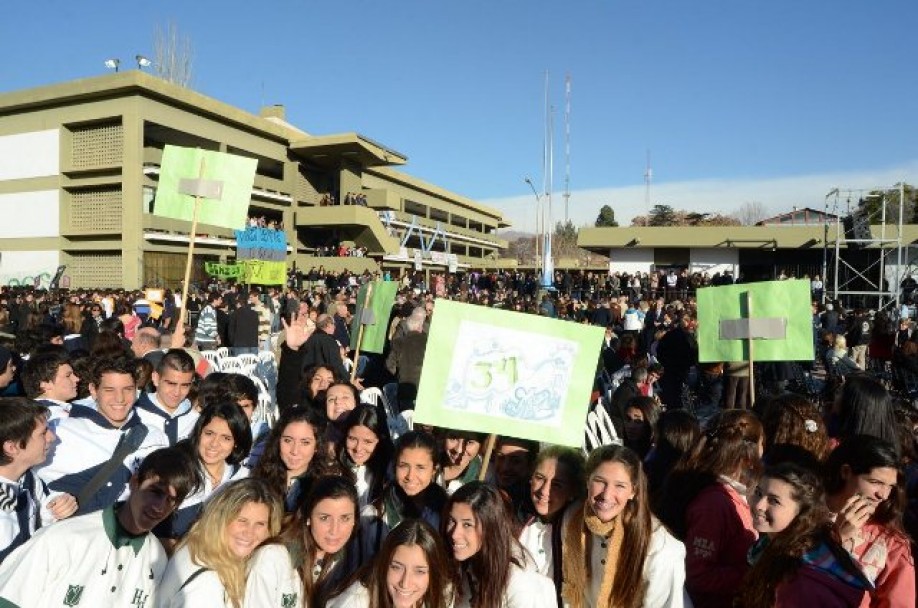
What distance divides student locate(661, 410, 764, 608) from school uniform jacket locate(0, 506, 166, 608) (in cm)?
249

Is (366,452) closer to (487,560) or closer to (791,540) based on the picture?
(487,560)

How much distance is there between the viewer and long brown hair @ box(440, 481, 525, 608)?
2805 millimetres

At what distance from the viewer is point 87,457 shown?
3736mm

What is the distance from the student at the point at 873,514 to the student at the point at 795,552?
18 centimetres

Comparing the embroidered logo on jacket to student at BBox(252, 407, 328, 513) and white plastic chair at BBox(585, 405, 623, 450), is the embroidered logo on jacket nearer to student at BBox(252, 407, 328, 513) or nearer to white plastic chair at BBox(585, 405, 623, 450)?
student at BBox(252, 407, 328, 513)

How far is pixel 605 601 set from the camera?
115 inches

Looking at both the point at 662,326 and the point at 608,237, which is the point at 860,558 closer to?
the point at 662,326

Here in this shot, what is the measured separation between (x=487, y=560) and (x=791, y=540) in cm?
127

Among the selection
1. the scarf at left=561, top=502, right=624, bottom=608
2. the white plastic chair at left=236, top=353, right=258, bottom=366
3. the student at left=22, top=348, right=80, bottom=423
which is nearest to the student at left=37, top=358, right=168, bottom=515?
the student at left=22, top=348, right=80, bottom=423

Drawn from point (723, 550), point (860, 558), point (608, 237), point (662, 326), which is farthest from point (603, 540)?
point (608, 237)

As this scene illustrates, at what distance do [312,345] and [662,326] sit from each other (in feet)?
28.8

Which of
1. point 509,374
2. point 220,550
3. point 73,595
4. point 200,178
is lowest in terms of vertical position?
point 73,595

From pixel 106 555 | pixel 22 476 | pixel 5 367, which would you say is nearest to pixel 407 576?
pixel 106 555

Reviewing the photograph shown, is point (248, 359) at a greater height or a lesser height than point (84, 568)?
greater
